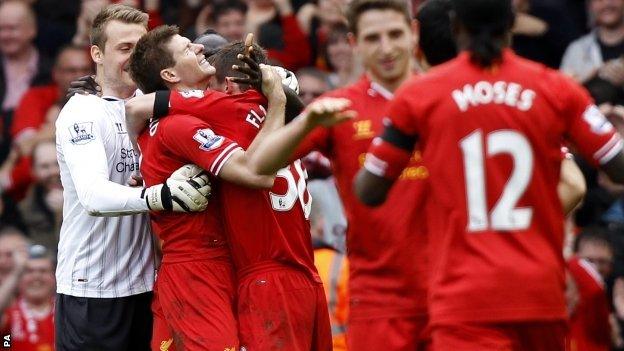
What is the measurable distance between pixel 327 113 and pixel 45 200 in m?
7.01

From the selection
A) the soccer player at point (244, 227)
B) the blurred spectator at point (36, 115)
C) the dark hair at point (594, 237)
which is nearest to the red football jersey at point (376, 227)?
the soccer player at point (244, 227)

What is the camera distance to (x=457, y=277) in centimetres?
612

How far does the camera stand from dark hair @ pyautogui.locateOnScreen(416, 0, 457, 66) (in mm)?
7082

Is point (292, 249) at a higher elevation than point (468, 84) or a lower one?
lower

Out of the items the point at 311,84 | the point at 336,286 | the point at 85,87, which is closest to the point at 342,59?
the point at 311,84

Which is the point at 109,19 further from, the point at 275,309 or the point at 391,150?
the point at 391,150

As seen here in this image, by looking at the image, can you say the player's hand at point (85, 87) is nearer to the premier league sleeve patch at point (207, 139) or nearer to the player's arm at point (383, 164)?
the premier league sleeve patch at point (207, 139)

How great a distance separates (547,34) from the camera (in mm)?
12961

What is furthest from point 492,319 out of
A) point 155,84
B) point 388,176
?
point 155,84

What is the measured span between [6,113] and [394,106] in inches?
332

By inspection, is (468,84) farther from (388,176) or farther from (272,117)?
(272,117)

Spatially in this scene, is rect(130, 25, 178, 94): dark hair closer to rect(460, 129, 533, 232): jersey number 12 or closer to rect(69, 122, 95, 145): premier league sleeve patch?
rect(69, 122, 95, 145): premier league sleeve patch

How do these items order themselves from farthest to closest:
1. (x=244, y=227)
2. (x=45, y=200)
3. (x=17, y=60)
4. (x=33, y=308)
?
(x=17, y=60) → (x=45, y=200) → (x=33, y=308) → (x=244, y=227)

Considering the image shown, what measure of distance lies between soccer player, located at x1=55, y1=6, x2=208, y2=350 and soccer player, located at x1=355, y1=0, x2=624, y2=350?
245 centimetres
